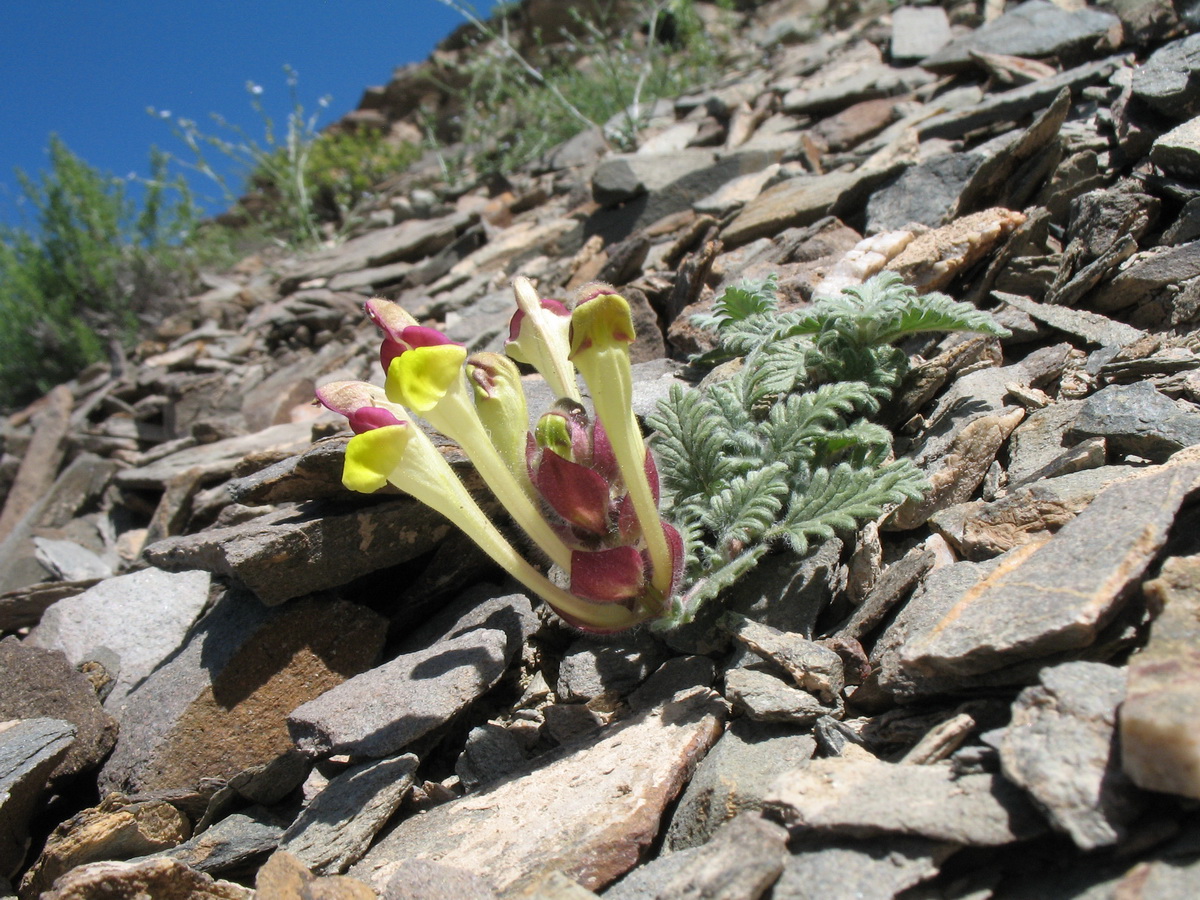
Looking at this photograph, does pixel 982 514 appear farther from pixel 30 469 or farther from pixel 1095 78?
pixel 30 469

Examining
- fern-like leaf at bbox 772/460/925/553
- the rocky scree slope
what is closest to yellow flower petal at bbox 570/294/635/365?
fern-like leaf at bbox 772/460/925/553

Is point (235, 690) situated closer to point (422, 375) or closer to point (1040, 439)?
point (422, 375)

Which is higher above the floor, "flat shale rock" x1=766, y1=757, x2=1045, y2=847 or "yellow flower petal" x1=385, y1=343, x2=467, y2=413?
"yellow flower petal" x1=385, y1=343, x2=467, y2=413

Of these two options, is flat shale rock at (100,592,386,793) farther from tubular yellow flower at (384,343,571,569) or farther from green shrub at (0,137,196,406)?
green shrub at (0,137,196,406)

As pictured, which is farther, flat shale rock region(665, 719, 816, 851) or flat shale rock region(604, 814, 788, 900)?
flat shale rock region(665, 719, 816, 851)

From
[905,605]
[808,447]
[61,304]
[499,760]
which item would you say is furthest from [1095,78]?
[61,304]

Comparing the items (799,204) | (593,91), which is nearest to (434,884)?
(799,204)
